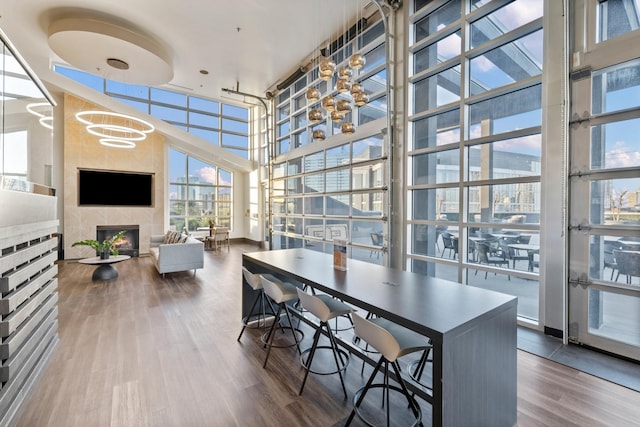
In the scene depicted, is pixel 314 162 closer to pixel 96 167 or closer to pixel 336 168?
pixel 336 168

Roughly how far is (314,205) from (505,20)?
16.5ft

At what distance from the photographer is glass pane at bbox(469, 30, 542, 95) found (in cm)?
341

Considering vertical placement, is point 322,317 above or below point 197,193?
below

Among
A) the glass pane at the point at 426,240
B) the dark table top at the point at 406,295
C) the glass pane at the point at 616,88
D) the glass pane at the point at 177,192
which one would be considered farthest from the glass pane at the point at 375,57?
the glass pane at the point at 177,192

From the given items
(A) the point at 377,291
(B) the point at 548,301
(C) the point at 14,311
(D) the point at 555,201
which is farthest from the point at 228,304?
(D) the point at 555,201

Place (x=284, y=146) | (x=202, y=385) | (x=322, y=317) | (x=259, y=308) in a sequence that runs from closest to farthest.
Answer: (x=322, y=317)
(x=202, y=385)
(x=259, y=308)
(x=284, y=146)

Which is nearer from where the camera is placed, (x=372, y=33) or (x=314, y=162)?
(x=372, y=33)

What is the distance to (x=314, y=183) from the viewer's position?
7375 millimetres

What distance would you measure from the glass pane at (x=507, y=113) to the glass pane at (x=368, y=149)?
5.61 ft

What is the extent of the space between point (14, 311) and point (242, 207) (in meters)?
9.78

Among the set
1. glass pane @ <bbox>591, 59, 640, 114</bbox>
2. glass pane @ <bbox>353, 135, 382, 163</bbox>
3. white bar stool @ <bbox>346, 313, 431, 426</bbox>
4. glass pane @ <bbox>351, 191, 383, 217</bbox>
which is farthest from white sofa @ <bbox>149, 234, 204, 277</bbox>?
glass pane @ <bbox>591, 59, 640, 114</bbox>

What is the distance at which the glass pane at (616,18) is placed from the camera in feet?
9.04

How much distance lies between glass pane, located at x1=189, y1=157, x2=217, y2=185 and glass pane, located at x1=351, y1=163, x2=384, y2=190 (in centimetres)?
707

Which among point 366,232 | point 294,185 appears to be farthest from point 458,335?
point 294,185
